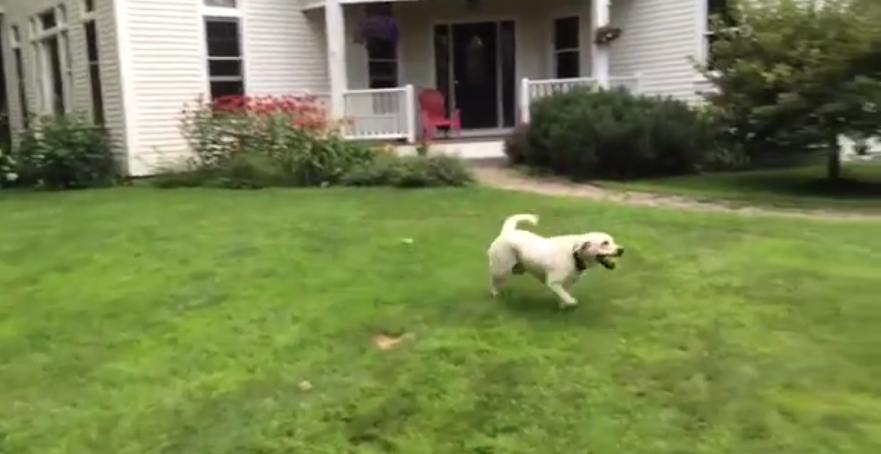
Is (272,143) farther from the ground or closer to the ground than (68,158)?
farther from the ground

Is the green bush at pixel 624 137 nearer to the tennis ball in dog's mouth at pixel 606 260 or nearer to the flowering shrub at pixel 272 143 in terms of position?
the flowering shrub at pixel 272 143

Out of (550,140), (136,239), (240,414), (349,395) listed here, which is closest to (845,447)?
(349,395)

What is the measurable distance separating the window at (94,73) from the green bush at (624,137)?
7.85m

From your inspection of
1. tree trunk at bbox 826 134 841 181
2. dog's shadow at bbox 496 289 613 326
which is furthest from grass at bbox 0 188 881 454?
tree trunk at bbox 826 134 841 181

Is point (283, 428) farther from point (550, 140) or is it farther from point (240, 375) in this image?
point (550, 140)

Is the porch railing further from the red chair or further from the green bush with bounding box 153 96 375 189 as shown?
the green bush with bounding box 153 96 375 189

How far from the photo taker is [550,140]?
45.0 feet

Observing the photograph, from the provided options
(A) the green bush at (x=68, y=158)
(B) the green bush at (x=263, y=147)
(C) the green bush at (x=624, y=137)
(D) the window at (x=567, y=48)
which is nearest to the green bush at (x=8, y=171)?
(A) the green bush at (x=68, y=158)

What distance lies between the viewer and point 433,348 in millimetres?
5246

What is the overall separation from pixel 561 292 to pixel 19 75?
1911 centimetres

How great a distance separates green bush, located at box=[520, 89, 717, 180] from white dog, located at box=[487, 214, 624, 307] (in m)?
7.60

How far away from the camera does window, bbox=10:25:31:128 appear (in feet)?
67.4

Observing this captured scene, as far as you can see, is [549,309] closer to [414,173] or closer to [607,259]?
[607,259]

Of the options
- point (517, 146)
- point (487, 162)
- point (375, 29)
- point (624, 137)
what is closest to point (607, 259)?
point (624, 137)
